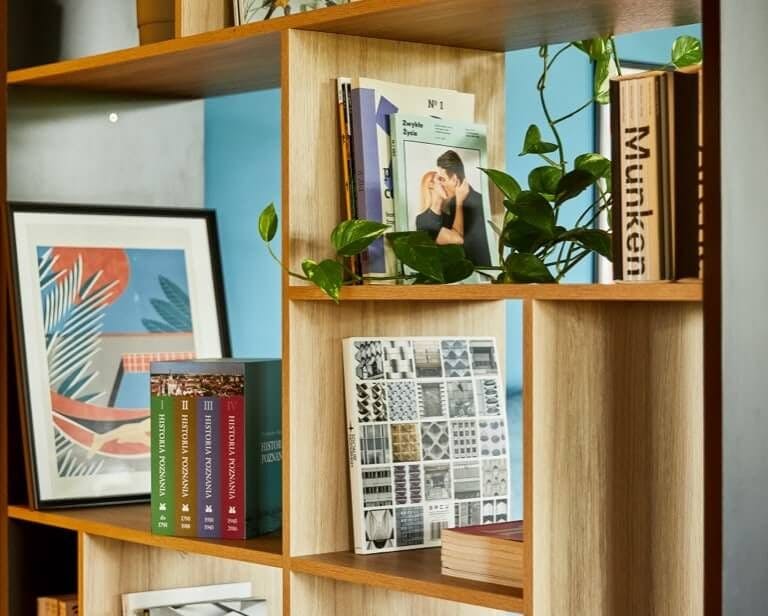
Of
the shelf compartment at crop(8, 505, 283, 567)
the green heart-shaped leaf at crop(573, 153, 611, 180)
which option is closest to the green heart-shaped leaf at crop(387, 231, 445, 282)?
the green heart-shaped leaf at crop(573, 153, 611, 180)

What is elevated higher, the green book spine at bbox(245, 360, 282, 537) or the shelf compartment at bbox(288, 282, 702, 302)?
the shelf compartment at bbox(288, 282, 702, 302)

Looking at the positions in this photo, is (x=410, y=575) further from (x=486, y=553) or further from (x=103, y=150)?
(x=103, y=150)

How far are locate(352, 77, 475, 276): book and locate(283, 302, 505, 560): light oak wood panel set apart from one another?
10 centimetres

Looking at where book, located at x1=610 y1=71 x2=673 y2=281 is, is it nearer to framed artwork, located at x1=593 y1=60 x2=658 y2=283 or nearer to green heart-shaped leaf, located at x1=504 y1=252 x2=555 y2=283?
green heart-shaped leaf, located at x1=504 y1=252 x2=555 y2=283

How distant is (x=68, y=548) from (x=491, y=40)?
3.84 ft

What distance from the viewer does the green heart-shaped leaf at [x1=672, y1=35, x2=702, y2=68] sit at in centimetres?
174

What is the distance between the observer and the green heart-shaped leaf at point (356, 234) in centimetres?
172

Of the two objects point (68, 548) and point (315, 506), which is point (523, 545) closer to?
point (315, 506)

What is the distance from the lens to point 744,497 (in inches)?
51.9

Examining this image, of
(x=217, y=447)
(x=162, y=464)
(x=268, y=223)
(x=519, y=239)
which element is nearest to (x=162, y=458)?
(x=162, y=464)

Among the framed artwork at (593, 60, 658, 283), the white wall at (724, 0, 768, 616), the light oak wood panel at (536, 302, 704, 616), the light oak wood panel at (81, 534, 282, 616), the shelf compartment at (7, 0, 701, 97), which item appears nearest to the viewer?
the white wall at (724, 0, 768, 616)

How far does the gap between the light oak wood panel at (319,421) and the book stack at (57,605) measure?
621 mm

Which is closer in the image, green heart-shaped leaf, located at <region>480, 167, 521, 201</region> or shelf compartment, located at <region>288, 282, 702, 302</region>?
shelf compartment, located at <region>288, 282, 702, 302</region>

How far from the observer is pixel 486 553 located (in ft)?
5.26
